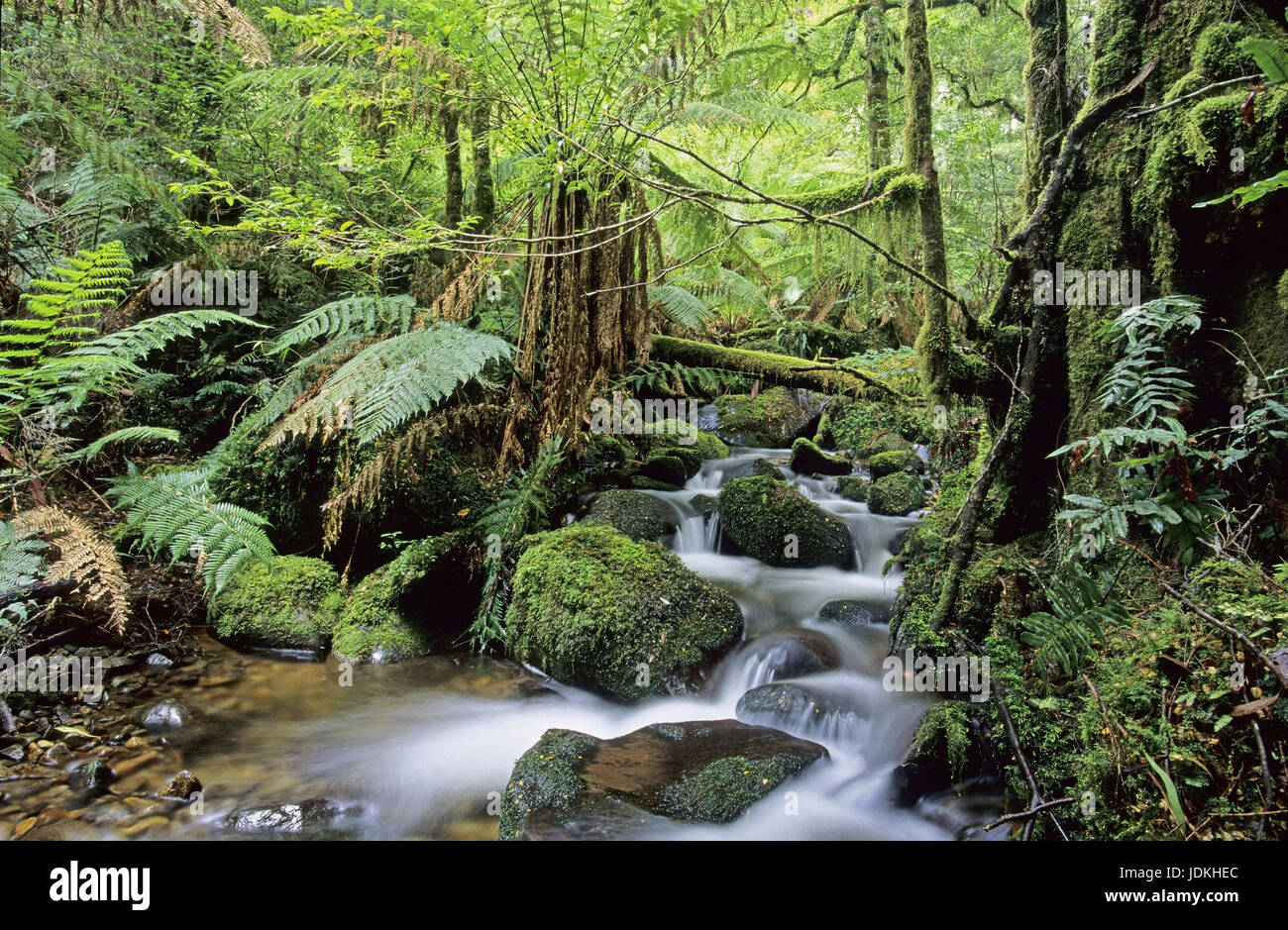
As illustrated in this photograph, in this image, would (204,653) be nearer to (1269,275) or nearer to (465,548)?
(465,548)

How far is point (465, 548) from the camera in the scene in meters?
4.56

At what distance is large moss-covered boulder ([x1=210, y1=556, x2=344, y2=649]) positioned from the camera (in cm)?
410

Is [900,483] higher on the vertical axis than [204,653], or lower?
higher

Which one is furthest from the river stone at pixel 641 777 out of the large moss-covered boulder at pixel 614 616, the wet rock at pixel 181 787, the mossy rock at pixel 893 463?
the mossy rock at pixel 893 463

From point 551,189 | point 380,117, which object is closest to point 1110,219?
point 551,189

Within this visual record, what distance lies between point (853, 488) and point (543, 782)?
4.63 m

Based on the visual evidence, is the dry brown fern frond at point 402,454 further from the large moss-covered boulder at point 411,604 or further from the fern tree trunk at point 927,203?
the fern tree trunk at point 927,203

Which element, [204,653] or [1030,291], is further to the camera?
[204,653]

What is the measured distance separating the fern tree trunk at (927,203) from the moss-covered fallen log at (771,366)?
43.6 inches

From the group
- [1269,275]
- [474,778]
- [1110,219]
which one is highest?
[1110,219]

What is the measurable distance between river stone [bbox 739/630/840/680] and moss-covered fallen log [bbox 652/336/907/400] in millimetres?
1857

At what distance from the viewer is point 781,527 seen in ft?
17.2

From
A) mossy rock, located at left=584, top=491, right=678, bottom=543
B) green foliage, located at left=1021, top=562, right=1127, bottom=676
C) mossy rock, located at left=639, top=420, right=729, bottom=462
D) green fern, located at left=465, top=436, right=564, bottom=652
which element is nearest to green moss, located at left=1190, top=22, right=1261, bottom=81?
green foliage, located at left=1021, top=562, right=1127, bottom=676
